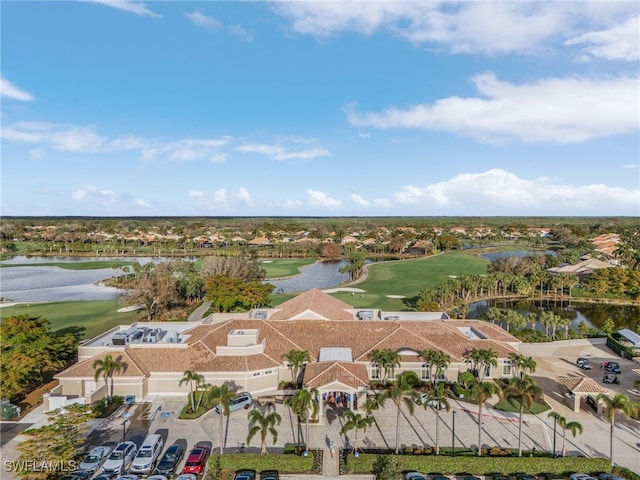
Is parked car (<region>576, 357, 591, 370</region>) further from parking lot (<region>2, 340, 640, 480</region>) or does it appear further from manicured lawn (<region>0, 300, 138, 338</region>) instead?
manicured lawn (<region>0, 300, 138, 338</region>)

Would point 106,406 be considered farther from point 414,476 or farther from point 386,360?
point 414,476

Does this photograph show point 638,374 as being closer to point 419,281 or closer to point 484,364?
point 484,364

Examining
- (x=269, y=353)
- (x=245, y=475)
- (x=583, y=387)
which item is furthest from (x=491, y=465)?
(x=269, y=353)

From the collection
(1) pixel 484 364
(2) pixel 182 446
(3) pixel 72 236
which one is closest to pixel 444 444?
(1) pixel 484 364

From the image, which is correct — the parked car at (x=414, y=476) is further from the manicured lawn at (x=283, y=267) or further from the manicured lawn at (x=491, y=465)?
the manicured lawn at (x=283, y=267)

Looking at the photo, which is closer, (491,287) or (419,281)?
(491,287)

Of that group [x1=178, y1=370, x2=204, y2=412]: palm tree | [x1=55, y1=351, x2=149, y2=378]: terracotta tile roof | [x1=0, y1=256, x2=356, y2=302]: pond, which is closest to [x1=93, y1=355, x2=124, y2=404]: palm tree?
[x1=55, y1=351, x2=149, y2=378]: terracotta tile roof
